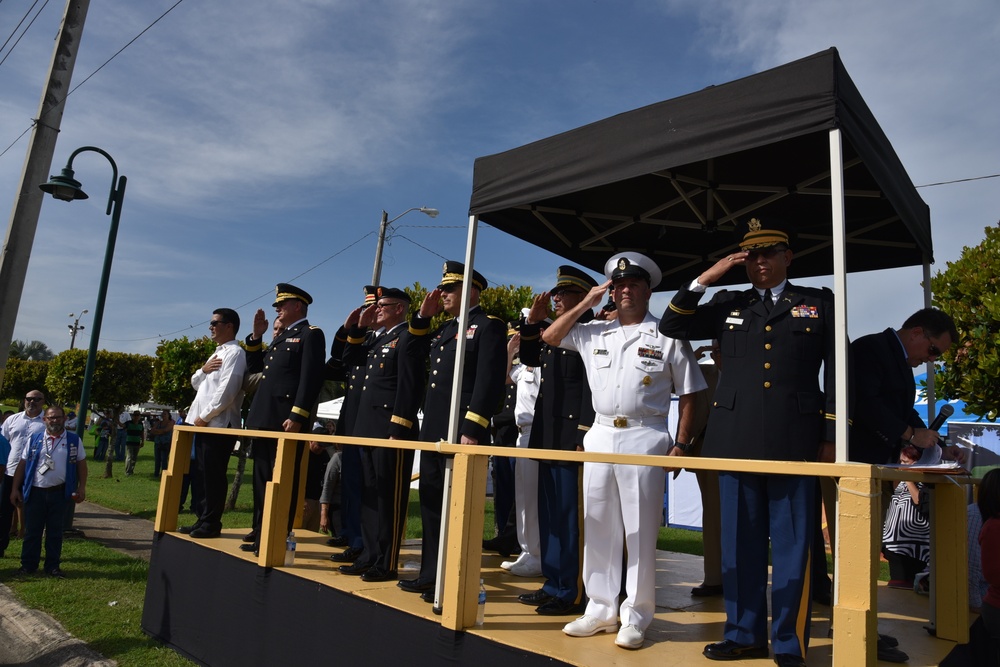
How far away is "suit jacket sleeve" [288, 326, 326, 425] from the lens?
17.1ft

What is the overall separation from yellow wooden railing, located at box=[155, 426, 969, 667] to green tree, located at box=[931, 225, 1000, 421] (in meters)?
3.67

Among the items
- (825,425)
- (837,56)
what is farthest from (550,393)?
(837,56)

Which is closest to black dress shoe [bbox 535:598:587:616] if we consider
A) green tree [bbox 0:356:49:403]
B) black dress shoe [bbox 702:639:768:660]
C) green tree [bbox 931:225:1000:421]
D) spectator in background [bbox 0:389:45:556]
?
black dress shoe [bbox 702:639:768:660]

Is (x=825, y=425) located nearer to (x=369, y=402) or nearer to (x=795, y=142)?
(x=795, y=142)

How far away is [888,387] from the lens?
3662 millimetres

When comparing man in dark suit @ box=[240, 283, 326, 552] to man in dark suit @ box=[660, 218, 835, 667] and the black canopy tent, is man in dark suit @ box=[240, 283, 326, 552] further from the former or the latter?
man in dark suit @ box=[660, 218, 835, 667]

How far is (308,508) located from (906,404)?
18.7 ft

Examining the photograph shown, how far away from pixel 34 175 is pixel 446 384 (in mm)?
6944

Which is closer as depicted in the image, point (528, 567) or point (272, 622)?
point (272, 622)

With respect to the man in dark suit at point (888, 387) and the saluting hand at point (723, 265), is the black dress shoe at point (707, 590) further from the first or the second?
the saluting hand at point (723, 265)

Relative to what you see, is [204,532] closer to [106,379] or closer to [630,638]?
[630,638]

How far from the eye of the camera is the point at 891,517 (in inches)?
221

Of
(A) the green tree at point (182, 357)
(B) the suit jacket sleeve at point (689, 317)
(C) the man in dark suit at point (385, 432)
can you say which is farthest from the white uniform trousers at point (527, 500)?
(A) the green tree at point (182, 357)

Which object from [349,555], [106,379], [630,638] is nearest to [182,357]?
[106,379]
